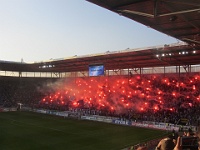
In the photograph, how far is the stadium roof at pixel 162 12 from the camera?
1109 cm

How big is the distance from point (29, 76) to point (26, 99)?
6178 millimetres

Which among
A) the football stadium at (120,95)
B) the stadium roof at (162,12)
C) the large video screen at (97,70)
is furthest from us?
the large video screen at (97,70)

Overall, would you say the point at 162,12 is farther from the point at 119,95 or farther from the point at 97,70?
the point at 119,95

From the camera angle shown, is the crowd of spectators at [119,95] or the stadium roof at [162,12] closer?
the stadium roof at [162,12]

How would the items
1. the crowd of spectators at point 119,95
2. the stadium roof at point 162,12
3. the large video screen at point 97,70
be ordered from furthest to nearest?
the crowd of spectators at point 119,95
the large video screen at point 97,70
the stadium roof at point 162,12

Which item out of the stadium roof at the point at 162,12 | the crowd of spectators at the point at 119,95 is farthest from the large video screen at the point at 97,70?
the stadium roof at the point at 162,12

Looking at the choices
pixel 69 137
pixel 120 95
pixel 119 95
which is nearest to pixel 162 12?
pixel 69 137

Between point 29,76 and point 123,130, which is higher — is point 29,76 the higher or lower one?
the higher one

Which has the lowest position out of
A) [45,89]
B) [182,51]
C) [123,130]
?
[123,130]

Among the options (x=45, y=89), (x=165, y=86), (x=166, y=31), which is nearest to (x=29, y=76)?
(x=45, y=89)

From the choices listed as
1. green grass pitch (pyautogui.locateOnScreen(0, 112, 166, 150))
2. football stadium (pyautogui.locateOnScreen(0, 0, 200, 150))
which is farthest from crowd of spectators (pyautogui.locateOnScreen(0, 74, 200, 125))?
green grass pitch (pyautogui.locateOnScreen(0, 112, 166, 150))

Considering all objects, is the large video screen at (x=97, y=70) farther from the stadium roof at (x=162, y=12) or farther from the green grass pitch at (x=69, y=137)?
the stadium roof at (x=162, y=12)

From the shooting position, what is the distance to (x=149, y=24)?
1401 cm

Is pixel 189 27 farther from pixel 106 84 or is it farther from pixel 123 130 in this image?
pixel 106 84
